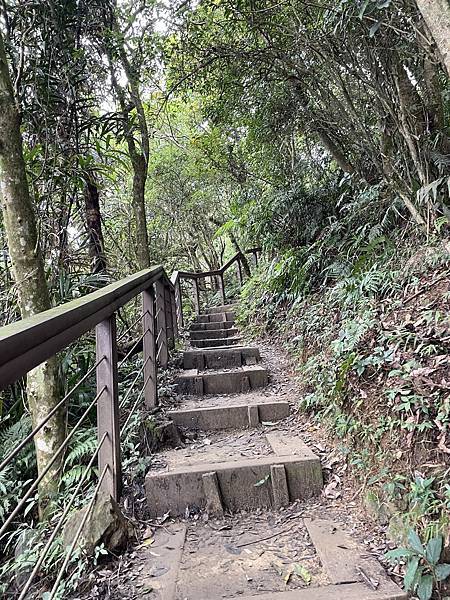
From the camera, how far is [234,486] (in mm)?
2018

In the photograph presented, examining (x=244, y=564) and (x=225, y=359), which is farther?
(x=225, y=359)

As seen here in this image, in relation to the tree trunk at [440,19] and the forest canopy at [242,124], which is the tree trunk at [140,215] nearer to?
the forest canopy at [242,124]

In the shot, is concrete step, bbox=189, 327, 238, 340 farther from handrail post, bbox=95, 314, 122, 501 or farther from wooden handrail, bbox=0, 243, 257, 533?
handrail post, bbox=95, 314, 122, 501

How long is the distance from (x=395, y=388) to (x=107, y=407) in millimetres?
1340

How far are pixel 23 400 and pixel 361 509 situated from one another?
237cm

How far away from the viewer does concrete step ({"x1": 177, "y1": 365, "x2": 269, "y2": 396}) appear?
329cm

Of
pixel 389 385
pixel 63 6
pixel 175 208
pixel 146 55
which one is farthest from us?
pixel 175 208

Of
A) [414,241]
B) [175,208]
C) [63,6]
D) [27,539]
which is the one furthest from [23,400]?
[175,208]

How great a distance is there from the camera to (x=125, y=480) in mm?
2029

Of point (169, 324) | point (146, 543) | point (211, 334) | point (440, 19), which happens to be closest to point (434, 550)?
point (146, 543)

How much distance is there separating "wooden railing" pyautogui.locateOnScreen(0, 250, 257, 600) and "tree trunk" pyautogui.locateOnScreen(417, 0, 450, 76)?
1978 millimetres

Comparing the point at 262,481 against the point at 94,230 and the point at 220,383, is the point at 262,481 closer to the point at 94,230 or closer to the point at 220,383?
the point at 220,383

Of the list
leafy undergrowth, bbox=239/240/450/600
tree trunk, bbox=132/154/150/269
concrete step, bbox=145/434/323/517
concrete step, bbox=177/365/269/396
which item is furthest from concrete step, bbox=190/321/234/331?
concrete step, bbox=145/434/323/517

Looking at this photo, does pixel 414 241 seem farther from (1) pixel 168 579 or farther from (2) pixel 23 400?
(2) pixel 23 400
